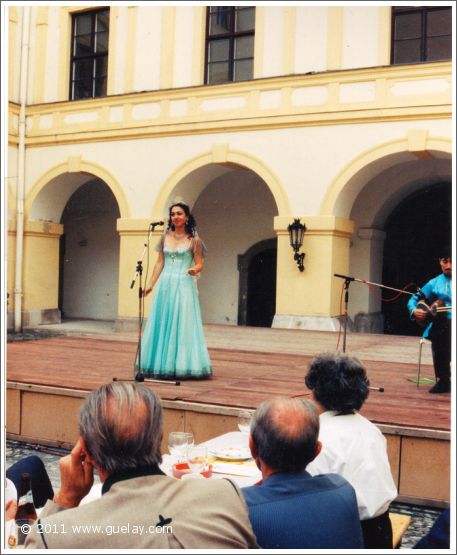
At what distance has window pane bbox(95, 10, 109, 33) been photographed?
1127 cm

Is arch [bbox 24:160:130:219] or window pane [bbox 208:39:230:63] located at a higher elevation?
window pane [bbox 208:39:230:63]

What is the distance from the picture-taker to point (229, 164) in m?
10.5

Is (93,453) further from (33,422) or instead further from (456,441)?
(33,422)

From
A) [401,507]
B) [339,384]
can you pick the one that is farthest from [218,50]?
[339,384]

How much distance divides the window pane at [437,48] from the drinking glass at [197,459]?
8001 mm

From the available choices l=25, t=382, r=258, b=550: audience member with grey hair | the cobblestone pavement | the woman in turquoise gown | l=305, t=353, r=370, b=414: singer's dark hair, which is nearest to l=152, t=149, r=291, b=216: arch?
the woman in turquoise gown

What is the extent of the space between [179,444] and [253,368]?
13.0 feet

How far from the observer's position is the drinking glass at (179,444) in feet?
7.78

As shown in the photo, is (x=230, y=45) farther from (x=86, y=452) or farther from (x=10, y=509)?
(x=86, y=452)

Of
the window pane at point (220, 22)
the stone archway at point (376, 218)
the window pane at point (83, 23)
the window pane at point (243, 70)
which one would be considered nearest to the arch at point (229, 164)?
the window pane at point (243, 70)

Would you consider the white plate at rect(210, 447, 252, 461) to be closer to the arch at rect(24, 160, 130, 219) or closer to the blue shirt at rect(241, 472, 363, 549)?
the blue shirt at rect(241, 472, 363, 549)

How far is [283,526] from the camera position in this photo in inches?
66.4

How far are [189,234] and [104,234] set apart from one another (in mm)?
8601

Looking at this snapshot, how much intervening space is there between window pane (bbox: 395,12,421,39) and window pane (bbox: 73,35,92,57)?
5.08m
